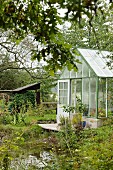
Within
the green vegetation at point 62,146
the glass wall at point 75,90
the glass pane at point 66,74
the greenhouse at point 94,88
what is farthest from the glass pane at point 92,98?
the glass pane at point 66,74

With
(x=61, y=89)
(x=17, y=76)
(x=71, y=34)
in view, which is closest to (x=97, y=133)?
(x=61, y=89)

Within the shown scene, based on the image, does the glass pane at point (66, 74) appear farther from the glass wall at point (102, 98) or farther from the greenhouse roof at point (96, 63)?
the glass wall at point (102, 98)

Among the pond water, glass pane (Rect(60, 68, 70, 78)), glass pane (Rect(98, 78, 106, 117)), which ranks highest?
glass pane (Rect(60, 68, 70, 78))

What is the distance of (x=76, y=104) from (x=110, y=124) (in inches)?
85.4

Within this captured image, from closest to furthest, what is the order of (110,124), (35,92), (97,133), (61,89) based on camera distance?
(97,133) < (110,124) < (61,89) < (35,92)

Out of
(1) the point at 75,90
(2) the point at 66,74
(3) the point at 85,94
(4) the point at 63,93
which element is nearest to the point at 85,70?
(3) the point at 85,94

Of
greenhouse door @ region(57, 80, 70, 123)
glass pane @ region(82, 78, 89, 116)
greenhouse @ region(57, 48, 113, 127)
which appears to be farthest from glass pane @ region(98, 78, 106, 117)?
greenhouse door @ region(57, 80, 70, 123)

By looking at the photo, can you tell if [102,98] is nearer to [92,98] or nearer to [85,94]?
[92,98]

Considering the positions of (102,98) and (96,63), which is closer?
(102,98)

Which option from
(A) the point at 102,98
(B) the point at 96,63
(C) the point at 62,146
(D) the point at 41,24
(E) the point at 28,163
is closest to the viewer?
(D) the point at 41,24

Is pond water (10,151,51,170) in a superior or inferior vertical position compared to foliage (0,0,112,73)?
inferior

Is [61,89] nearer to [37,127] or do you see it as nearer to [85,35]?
[37,127]

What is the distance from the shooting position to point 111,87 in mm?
Answer: 13031

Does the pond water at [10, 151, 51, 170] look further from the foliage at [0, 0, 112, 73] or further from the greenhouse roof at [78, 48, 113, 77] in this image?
the greenhouse roof at [78, 48, 113, 77]
